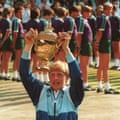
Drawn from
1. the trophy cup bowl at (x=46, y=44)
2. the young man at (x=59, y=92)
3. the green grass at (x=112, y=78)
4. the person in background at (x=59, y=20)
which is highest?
the person in background at (x=59, y=20)

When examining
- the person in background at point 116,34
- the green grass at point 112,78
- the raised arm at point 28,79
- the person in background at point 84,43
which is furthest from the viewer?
the person in background at point 116,34

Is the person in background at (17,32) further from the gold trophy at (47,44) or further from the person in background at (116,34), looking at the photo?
the gold trophy at (47,44)

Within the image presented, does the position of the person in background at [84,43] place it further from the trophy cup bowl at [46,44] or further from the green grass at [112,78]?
the trophy cup bowl at [46,44]

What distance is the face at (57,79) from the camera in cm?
411

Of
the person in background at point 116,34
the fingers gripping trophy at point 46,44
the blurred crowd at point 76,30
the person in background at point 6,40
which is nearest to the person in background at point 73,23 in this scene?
the blurred crowd at point 76,30

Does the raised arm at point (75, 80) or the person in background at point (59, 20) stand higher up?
the person in background at point (59, 20)

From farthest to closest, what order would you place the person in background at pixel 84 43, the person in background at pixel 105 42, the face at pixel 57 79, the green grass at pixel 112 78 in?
the green grass at pixel 112 78
the person in background at pixel 84 43
the person in background at pixel 105 42
the face at pixel 57 79

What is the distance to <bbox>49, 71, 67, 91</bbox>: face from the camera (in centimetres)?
411

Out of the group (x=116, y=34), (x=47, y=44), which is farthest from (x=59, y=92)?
(x=116, y=34)

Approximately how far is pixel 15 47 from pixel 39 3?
5.87 metres

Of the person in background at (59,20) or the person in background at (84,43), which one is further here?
the person in background at (84,43)

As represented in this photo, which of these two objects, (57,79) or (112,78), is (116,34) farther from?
(57,79)

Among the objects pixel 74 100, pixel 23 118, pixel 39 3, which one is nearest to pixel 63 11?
pixel 23 118

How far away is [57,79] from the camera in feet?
13.5
